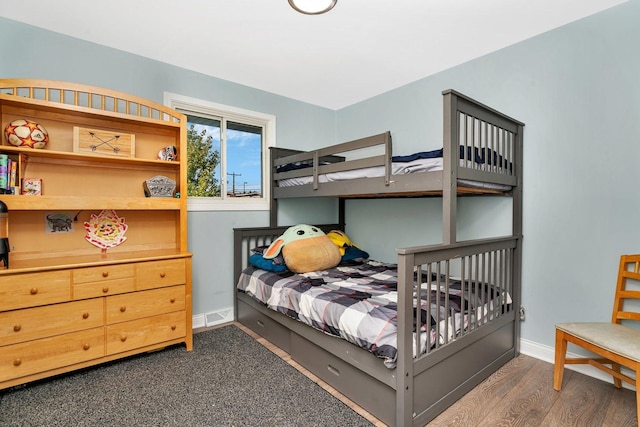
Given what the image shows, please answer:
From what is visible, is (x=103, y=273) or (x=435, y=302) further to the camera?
(x=103, y=273)

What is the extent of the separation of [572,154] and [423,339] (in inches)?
66.8

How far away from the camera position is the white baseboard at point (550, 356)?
6.61 ft

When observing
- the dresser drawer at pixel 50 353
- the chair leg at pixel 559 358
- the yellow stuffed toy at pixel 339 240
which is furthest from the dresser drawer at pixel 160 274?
the chair leg at pixel 559 358

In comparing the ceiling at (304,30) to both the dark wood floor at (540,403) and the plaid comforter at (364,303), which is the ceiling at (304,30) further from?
the dark wood floor at (540,403)

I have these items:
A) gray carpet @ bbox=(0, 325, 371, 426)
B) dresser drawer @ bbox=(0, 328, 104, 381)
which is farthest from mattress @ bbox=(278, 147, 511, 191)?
dresser drawer @ bbox=(0, 328, 104, 381)

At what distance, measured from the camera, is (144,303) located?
2246 mm

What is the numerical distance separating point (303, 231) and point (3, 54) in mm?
2476

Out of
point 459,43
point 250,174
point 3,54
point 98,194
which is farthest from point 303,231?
point 3,54

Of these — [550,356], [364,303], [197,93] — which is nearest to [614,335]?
[550,356]

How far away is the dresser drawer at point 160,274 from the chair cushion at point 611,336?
256 centimetres

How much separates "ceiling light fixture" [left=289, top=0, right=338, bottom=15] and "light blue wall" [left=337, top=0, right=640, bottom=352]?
4.87 ft

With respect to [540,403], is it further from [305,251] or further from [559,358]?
[305,251]

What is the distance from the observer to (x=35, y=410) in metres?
1.71

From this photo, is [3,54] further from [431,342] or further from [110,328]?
[431,342]
